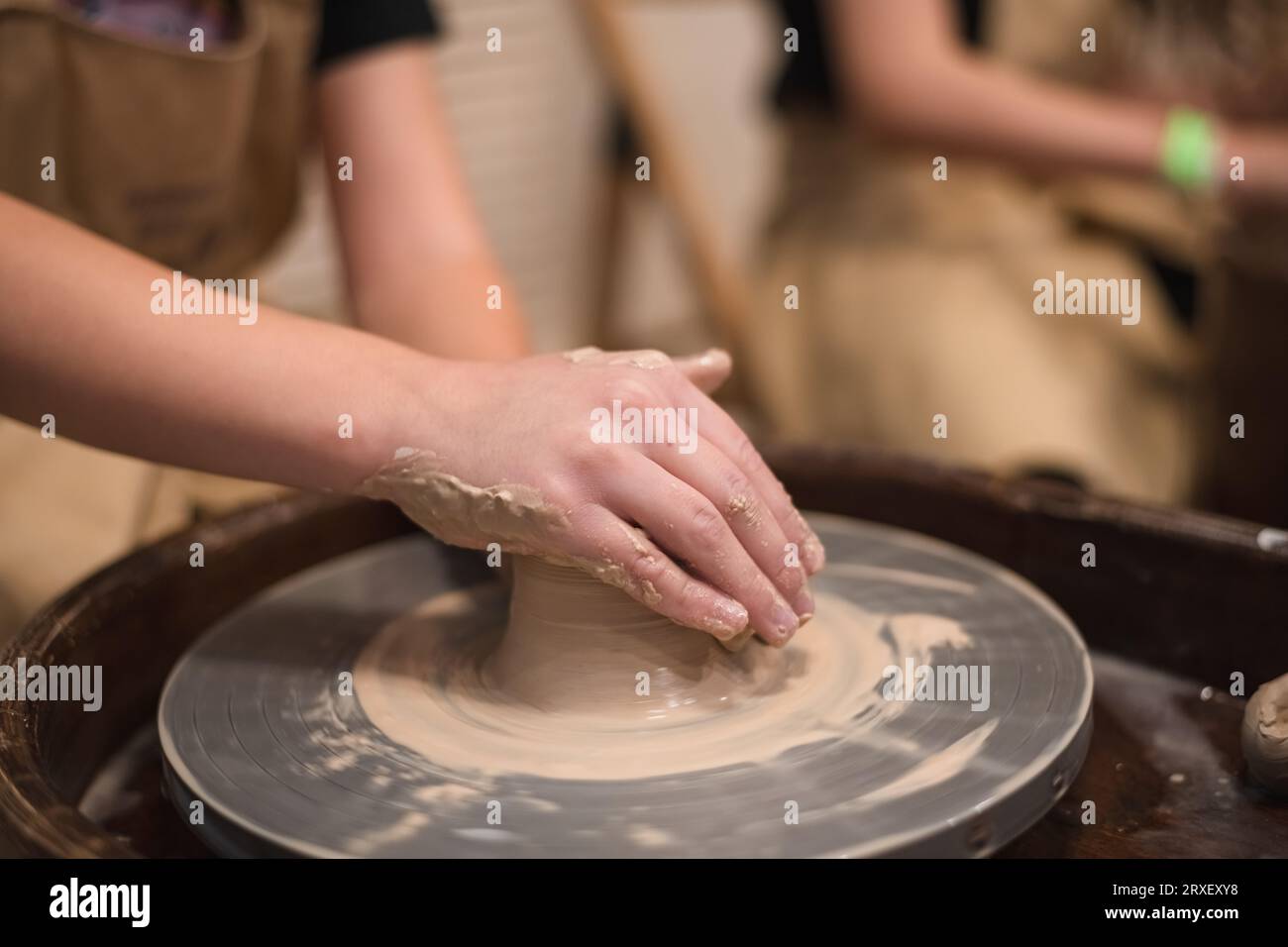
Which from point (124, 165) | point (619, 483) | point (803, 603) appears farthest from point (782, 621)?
point (124, 165)

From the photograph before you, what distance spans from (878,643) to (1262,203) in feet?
3.42

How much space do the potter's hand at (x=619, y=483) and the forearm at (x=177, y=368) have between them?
0.10 feet

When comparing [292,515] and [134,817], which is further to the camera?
[292,515]

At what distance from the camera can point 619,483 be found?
2.34 ft

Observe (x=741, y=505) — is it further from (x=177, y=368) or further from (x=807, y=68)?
(x=807, y=68)

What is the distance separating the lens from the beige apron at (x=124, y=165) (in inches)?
40.2

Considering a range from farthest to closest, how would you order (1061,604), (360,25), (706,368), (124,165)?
(360,25), (124,165), (1061,604), (706,368)

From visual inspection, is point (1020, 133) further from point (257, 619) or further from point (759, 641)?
point (257, 619)

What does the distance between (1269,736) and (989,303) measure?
1014 mm

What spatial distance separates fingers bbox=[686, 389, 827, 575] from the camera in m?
0.75

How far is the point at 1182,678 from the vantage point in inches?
36.5

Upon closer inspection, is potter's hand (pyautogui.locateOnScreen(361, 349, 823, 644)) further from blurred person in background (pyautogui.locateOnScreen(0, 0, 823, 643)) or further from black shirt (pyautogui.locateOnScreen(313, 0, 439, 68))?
black shirt (pyautogui.locateOnScreen(313, 0, 439, 68))
